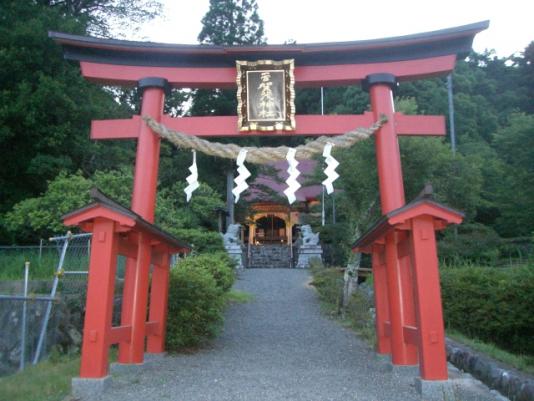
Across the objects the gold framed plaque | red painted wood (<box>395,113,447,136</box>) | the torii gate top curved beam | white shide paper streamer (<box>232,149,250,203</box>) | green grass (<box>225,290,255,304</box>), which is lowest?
green grass (<box>225,290,255,304</box>)

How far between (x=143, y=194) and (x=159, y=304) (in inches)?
70.3

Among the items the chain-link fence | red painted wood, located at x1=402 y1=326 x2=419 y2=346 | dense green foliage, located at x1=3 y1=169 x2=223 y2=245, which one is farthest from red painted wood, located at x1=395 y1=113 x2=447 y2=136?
dense green foliage, located at x1=3 y1=169 x2=223 y2=245

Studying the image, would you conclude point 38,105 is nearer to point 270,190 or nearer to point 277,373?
point 277,373

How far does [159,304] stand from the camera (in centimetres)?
764

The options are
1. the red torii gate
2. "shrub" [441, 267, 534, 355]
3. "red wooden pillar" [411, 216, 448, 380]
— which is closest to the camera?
"red wooden pillar" [411, 216, 448, 380]

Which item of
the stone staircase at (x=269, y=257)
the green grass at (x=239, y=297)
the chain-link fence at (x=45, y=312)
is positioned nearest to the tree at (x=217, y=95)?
the stone staircase at (x=269, y=257)

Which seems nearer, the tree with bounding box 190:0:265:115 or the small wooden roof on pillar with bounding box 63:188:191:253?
the small wooden roof on pillar with bounding box 63:188:191:253

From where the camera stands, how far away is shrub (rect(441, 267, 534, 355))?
9.52m

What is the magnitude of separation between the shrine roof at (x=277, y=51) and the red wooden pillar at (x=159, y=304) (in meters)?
3.13

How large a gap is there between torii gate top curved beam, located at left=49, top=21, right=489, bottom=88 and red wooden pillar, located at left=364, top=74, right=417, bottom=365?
1.08 feet

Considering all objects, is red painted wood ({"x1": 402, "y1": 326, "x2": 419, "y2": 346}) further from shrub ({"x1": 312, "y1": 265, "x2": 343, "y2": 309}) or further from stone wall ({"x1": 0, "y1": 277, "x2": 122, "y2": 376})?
shrub ({"x1": 312, "y1": 265, "x2": 343, "y2": 309})

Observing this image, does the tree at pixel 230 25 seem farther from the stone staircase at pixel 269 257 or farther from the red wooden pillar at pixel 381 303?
the red wooden pillar at pixel 381 303

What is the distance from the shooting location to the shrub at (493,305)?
9523 mm

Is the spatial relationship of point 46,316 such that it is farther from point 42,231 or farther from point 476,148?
point 476,148
